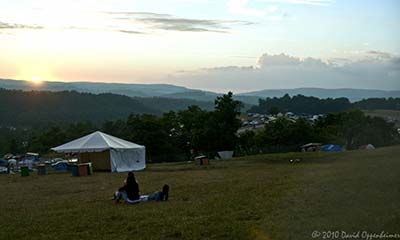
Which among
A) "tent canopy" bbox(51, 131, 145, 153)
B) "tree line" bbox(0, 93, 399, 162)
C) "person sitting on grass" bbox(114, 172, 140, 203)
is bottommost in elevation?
"tree line" bbox(0, 93, 399, 162)

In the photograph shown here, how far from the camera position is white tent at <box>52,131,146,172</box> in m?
32.0

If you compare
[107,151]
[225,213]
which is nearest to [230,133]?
[107,151]

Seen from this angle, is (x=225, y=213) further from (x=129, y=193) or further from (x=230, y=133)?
(x=230, y=133)

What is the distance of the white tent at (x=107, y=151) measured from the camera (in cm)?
3203

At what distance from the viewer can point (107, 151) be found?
107ft

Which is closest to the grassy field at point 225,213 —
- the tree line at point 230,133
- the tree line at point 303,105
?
the tree line at point 230,133

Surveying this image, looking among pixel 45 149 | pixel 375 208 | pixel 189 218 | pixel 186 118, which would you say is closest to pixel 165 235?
pixel 189 218

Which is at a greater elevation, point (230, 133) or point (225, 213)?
point (225, 213)

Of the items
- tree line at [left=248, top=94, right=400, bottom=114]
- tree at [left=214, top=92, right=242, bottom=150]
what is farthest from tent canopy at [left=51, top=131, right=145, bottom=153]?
tree line at [left=248, top=94, right=400, bottom=114]

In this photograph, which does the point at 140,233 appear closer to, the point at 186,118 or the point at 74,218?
the point at 74,218

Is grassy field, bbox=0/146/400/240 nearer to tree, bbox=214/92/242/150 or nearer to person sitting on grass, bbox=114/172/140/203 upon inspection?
person sitting on grass, bbox=114/172/140/203

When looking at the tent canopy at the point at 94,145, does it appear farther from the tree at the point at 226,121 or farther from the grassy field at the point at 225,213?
the tree at the point at 226,121

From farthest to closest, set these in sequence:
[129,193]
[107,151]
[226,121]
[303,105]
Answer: [303,105]
[226,121]
[107,151]
[129,193]

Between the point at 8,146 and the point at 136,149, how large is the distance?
207 feet
